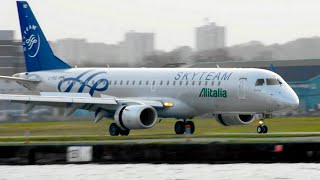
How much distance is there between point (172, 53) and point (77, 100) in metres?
95.0

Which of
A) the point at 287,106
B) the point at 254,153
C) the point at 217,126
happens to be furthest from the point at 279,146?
the point at 217,126

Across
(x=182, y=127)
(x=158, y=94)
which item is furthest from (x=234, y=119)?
(x=158, y=94)

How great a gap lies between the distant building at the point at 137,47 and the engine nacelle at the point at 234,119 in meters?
65.8

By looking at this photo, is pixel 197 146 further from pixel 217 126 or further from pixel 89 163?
pixel 217 126

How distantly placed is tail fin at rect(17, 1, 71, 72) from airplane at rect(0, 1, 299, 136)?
11 cm

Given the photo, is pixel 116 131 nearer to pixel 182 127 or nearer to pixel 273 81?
pixel 182 127

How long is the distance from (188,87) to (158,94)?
2023 mm

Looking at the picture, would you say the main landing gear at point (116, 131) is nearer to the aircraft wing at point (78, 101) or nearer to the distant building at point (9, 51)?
the aircraft wing at point (78, 101)

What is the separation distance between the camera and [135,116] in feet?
156

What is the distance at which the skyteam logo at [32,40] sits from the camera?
56172 mm
